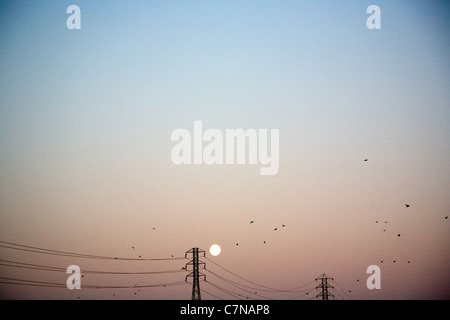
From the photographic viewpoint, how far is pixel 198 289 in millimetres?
49094
